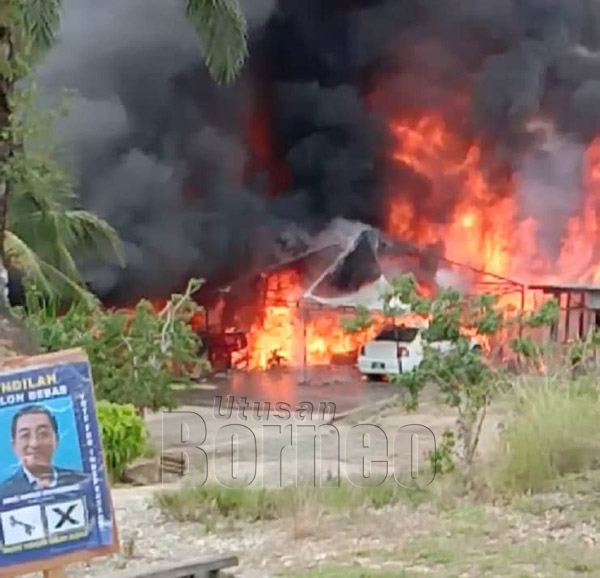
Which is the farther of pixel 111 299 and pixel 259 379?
pixel 111 299

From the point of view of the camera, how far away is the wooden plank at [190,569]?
458 cm

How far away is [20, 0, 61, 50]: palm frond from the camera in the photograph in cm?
942

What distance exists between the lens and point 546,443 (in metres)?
7.34

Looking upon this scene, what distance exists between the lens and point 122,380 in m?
12.2

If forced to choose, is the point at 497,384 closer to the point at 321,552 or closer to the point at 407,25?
the point at 321,552

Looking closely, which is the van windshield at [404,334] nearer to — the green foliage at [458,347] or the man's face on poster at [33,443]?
the green foliage at [458,347]

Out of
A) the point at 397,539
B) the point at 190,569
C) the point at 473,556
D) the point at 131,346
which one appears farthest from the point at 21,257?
the point at 190,569

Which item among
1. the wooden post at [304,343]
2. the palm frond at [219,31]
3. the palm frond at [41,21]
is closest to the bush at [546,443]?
the palm frond at [219,31]

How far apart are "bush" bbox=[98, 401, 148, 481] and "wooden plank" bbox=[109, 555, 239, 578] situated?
497 centimetres

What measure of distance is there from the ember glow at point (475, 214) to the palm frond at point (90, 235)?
572 inches

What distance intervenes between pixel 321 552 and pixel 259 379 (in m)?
16.6

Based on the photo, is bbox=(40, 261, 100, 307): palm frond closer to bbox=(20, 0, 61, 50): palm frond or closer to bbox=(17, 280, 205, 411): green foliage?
bbox=(17, 280, 205, 411): green foliage

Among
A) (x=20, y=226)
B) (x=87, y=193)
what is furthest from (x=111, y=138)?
(x=20, y=226)

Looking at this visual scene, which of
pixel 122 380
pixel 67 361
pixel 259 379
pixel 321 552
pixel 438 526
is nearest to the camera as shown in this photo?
pixel 67 361
